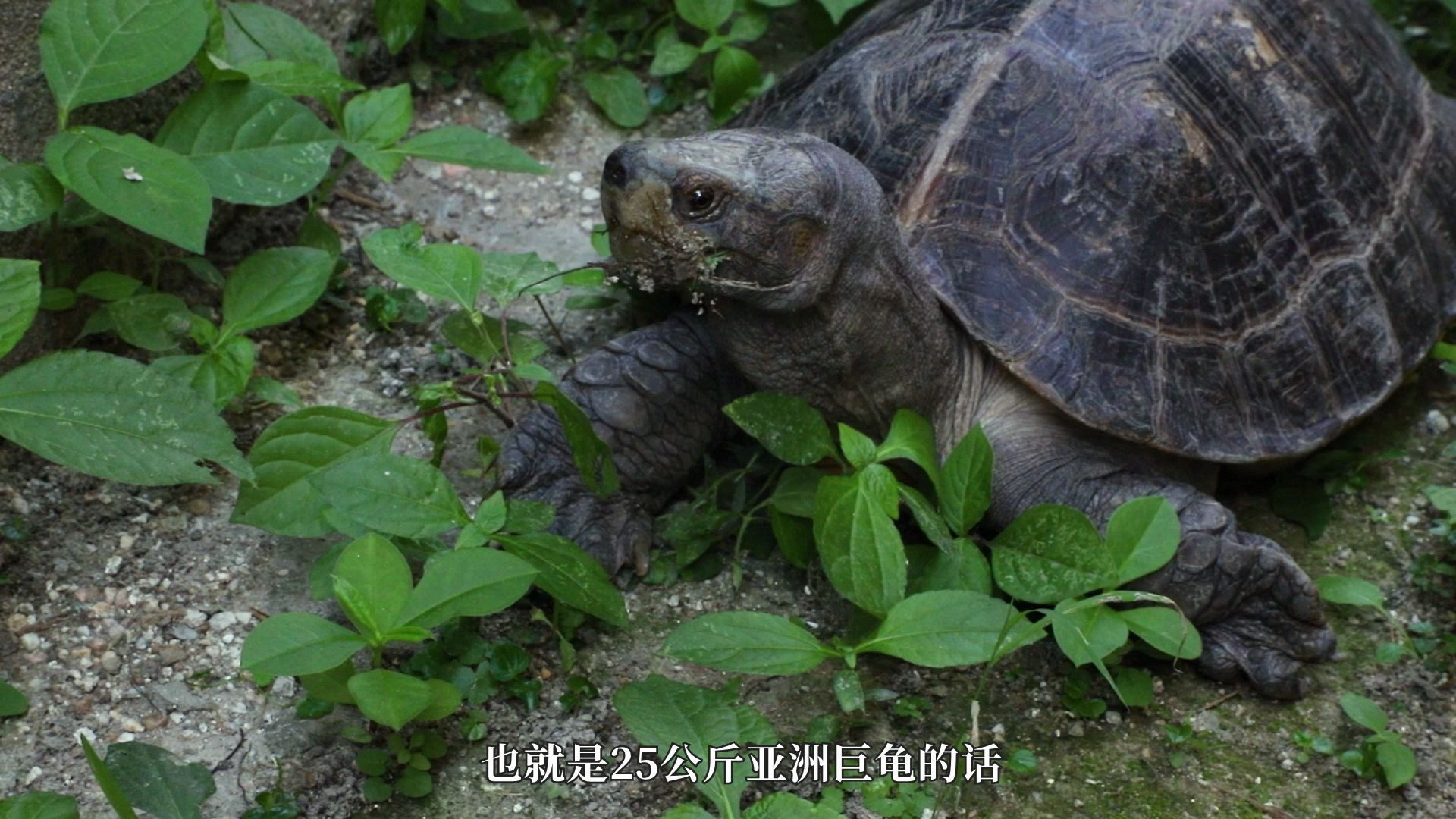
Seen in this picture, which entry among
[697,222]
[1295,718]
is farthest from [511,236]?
[1295,718]

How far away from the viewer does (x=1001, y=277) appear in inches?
132

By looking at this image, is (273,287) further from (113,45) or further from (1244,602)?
(1244,602)

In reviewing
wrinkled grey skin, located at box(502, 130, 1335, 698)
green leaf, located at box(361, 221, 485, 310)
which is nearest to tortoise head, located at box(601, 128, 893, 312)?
wrinkled grey skin, located at box(502, 130, 1335, 698)

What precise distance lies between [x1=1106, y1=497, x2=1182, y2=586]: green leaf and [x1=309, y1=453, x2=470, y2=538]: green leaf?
4.55ft

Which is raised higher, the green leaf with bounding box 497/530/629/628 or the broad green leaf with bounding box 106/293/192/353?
the broad green leaf with bounding box 106/293/192/353

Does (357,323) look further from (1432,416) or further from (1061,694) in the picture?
(1432,416)

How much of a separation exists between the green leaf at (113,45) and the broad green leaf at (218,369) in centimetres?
59

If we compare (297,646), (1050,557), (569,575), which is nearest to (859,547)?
(1050,557)

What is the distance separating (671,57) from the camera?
4.94 metres

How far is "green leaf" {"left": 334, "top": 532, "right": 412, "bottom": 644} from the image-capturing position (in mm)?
2727

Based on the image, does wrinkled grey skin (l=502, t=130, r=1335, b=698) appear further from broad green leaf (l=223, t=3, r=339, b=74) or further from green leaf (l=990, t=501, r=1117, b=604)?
broad green leaf (l=223, t=3, r=339, b=74)

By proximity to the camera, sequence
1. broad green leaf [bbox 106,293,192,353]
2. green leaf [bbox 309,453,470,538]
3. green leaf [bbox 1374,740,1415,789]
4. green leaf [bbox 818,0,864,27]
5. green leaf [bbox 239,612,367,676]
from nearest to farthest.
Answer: green leaf [bbox 239,612,367,676]
green leaf [bbox 309,453,470,538]
green leaf [bbox 1374,740,1415,789]
broad green leaf [bbox 106,293,192,353]
green leaf [bbox 818,0,864,27]

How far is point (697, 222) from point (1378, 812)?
189 cm

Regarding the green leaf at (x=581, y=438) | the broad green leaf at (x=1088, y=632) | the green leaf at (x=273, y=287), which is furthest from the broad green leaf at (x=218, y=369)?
the broad green leaf at (x=1088, y=632)
